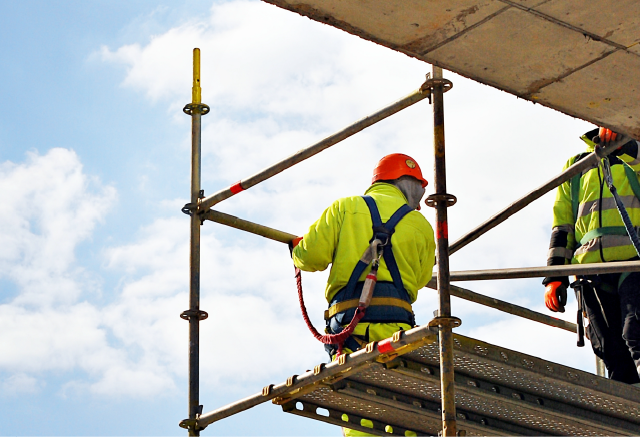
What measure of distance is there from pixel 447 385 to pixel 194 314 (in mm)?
2459

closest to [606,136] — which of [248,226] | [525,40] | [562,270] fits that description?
[562,270]

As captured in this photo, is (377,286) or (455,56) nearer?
(455,56)

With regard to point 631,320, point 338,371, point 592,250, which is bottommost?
point 338,371

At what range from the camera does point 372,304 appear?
7.05 m

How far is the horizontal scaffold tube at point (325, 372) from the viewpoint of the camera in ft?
19.0

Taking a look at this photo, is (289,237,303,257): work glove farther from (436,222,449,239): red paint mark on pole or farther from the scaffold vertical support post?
(436,222,449,239): red paint mark on pole

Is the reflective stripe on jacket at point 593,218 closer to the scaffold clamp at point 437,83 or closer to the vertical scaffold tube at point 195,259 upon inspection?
the scaffold clamp at point 437,83

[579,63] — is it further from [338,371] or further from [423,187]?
[423,187]

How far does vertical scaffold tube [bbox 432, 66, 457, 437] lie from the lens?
5.74 m

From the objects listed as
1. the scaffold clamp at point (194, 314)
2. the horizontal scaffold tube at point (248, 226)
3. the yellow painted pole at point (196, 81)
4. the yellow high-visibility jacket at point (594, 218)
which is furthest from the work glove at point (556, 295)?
the yellow painted pole at point (196, 81)

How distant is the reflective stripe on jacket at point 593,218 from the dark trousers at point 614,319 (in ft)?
0.63

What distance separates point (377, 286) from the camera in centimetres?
711

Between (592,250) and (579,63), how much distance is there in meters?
3.06

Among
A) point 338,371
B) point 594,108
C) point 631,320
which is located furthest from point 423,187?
point 594,108
